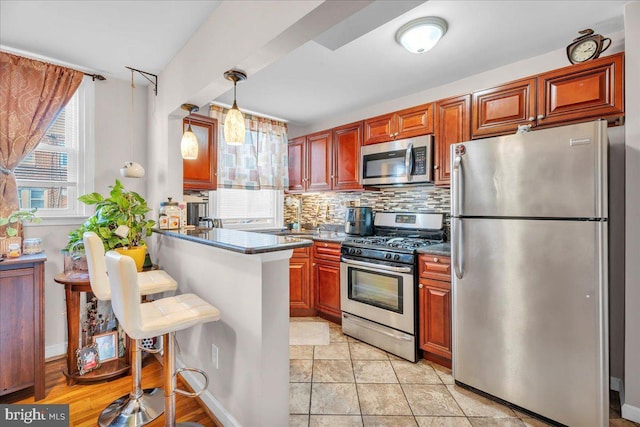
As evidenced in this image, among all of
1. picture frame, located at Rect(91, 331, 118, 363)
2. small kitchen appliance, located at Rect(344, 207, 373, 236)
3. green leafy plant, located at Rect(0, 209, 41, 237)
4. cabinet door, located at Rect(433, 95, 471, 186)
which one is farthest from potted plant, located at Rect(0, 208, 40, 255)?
cabinet door, located at Rect(433, 95, 471, 186)

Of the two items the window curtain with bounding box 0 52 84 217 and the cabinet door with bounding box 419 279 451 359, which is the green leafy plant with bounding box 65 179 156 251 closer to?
the window curtain with bounding box 0 52 84 217

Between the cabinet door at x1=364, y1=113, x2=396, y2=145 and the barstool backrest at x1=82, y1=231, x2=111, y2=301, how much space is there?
8.26 ft

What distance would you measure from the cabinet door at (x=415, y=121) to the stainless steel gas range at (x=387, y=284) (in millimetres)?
822

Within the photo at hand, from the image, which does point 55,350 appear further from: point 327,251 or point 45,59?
point 327,251

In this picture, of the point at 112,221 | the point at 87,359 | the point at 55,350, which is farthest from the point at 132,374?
the point at 55,350

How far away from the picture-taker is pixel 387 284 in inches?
102

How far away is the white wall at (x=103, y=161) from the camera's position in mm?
2420

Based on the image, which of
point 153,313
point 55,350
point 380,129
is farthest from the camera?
point 380,129

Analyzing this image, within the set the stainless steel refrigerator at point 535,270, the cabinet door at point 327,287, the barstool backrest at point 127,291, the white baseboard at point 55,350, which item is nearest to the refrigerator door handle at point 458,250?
the stainless steel refrigerator at point 535,270

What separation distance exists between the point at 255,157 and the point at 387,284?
7.39 feet

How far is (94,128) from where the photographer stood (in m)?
2.59

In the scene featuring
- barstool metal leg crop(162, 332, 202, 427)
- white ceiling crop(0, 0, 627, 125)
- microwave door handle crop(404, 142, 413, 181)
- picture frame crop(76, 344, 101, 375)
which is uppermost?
white ceiling crop(0, 0, 627, 125)

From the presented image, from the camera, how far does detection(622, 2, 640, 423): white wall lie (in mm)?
1717

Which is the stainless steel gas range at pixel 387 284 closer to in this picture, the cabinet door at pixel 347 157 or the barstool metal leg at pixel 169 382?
the cabinet door at pixel 347 157
